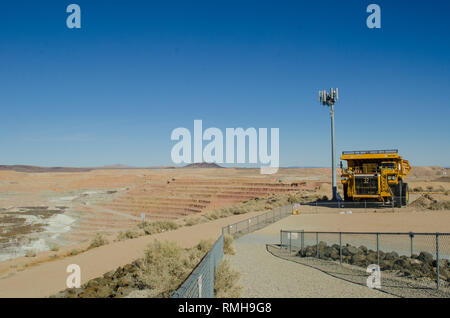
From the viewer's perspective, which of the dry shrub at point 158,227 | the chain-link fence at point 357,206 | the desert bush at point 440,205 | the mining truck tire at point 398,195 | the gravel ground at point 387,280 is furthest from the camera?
the mining truck tire at point 398,195

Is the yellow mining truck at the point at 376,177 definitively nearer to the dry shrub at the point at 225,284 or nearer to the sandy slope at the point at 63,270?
the sandy slope at the point at 63,270

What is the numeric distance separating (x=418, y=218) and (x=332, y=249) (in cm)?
1615

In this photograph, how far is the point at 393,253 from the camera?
1425 centimetres

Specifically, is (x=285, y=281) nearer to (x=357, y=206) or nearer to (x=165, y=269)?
(x=165, y=269)

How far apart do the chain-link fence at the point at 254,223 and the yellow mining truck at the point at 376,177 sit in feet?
22.0

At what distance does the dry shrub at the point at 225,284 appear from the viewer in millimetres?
9307

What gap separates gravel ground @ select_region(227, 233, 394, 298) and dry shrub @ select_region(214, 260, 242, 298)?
18.8 inches

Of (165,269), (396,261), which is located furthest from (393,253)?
(165,269)

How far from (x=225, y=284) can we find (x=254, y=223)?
20.5m

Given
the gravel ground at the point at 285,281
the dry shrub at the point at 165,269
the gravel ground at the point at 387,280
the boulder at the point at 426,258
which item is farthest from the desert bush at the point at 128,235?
the boulder at the point at 426,258

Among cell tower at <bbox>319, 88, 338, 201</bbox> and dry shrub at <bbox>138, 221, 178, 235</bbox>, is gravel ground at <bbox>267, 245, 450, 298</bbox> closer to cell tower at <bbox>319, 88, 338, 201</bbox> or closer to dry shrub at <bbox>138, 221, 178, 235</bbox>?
dry shrub at <bbox>138, 221, 178, 235</bbox>

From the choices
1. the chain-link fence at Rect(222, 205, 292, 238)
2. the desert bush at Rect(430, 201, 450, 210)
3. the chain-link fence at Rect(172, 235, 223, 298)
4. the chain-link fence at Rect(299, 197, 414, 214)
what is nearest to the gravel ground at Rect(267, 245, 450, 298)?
the chain-link fence at Rect(172, 235, 223, 298)

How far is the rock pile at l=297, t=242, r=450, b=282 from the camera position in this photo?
11.7 meters
